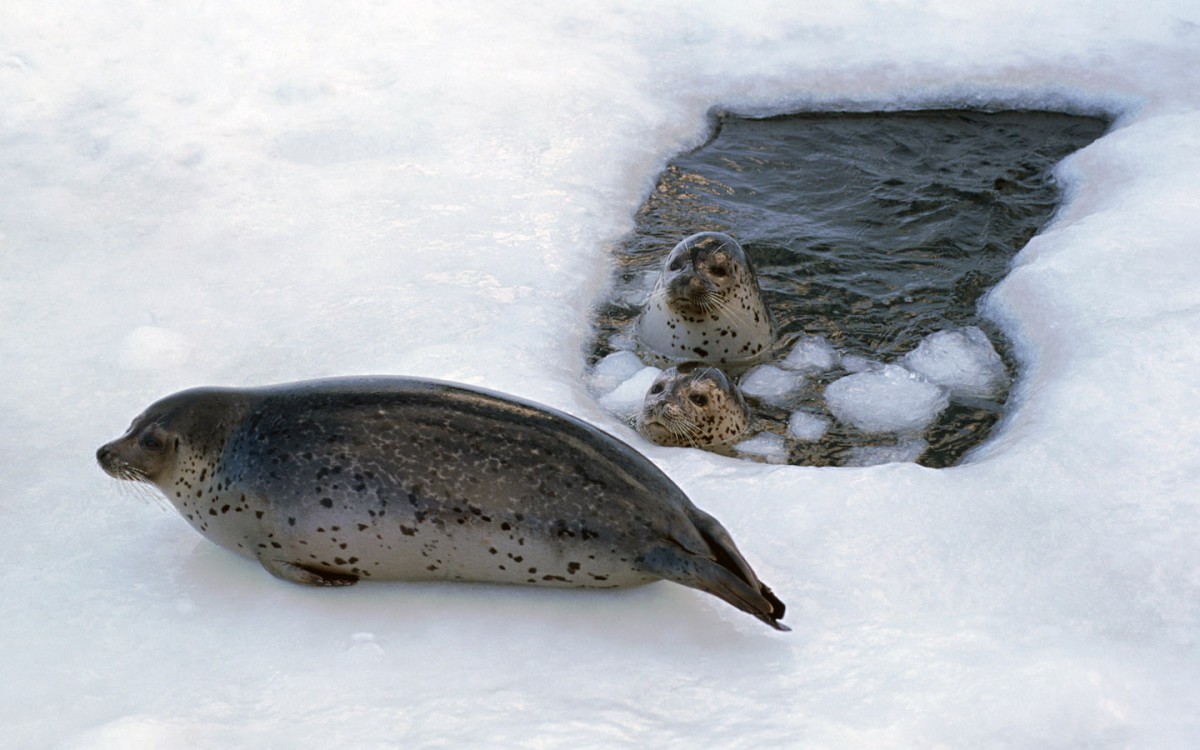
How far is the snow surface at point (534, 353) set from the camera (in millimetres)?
2678

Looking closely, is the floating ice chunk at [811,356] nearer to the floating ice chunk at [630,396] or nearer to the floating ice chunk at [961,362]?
the floating ice chunk at [961,362]

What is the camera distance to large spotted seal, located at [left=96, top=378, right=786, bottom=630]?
3.00 meters

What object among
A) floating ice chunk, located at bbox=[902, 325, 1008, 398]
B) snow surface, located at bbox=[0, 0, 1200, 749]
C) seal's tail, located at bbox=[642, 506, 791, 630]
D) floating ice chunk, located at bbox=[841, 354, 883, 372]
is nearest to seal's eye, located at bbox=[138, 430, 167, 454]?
snow surface, located at bbox=[0, 0, 1200, 749]

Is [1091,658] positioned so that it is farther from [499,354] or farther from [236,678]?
[499,354]

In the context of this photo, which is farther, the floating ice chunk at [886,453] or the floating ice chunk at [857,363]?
the floating ice chunk at [857,363]

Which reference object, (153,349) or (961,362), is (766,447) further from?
(153,349)

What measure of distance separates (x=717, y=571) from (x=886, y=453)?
1314mm

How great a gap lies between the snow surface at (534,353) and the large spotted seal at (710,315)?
1.09ft

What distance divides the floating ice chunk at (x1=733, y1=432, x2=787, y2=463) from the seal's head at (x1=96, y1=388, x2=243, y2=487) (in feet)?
5.69

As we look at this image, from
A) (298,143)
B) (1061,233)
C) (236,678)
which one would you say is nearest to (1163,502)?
(1061,233)

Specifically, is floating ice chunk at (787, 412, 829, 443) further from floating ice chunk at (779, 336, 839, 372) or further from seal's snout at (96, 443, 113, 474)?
seal's snout at (96, 443, 113, 474)

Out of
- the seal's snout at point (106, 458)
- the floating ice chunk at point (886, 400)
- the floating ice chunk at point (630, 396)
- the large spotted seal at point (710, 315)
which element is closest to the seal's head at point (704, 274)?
the large spotted seal at point (710, 315)

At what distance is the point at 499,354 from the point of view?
425 centimetres

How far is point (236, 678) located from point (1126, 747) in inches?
76.5
